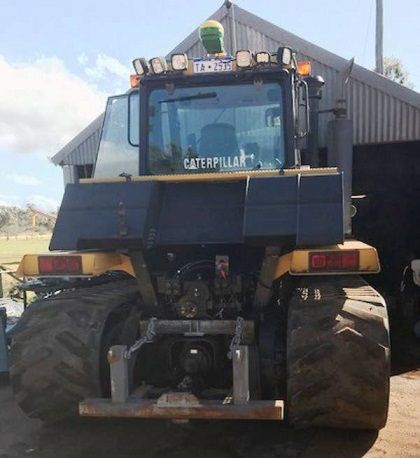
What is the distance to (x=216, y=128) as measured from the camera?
197 inches

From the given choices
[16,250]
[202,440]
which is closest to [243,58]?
[202,440]

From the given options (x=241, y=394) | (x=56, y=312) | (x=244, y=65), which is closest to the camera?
(x=241, y=394)

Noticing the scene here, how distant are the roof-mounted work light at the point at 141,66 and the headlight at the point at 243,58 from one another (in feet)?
2.77

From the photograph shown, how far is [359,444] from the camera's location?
420 centimetres

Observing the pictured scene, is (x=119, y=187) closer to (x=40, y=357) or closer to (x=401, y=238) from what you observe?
(x=40, y=357)

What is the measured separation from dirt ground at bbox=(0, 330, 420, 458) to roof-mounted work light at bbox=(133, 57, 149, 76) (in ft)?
10.3

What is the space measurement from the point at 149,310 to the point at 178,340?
1.30 ft

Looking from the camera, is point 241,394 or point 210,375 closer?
point 241,394

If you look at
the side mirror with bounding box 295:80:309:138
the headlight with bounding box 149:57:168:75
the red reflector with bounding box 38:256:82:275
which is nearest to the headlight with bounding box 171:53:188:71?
the headlight with bounding box 149:57:168:75

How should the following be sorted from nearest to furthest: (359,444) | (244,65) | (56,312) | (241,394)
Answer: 1. (241,394)
2. (359,444)
3. (56,312)
4. (244,65)

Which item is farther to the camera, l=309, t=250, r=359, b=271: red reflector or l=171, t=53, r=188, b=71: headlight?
l=171, t=53, r=188, b=71: headlight

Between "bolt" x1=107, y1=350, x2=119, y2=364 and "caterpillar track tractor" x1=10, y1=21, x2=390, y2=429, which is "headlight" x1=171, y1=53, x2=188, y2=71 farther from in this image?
"bolt" x1=107, y1=350, x2=119, y2=364

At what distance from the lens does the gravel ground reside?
418 centimetres

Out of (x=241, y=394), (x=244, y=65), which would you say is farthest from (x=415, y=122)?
(x=241, y=394)
